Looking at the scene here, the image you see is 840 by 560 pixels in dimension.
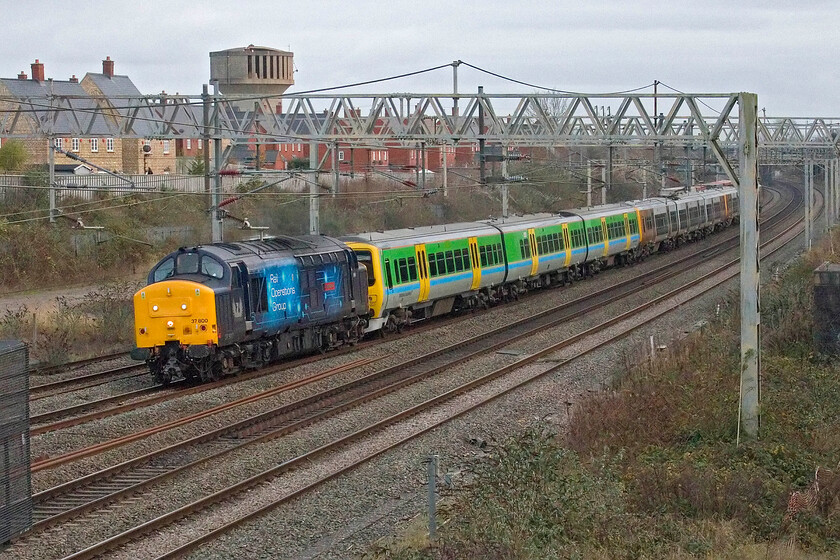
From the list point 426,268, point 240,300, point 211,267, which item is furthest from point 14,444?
point 426,268

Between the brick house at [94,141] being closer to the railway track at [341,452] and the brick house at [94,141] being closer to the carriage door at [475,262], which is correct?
the carriage door at [475,262]

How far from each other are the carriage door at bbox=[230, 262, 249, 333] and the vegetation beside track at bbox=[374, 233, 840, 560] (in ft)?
21.9

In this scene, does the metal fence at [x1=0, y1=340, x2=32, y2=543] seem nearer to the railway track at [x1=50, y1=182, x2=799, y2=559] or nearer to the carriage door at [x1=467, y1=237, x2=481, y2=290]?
the railway track at [x1=50, y1=182, x2=799, y2=559]

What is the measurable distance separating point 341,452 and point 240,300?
5446 millimetres

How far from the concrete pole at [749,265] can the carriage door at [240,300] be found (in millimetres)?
9031

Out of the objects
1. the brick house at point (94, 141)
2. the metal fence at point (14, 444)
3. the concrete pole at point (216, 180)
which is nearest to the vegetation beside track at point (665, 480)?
the metal fence at point (14, 444)

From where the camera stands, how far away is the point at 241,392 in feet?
63.5

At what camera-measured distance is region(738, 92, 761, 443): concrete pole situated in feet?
48.4

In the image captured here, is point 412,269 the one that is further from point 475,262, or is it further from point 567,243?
point 567,243

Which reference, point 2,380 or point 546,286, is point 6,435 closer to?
point 2,380

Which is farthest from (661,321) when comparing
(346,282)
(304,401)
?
(304,401)

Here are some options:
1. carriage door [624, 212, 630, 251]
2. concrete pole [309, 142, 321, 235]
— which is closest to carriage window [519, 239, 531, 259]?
concrete pole [309, 142, 321, 235]

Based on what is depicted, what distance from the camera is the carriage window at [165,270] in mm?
19922

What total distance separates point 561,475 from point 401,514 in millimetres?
1884
